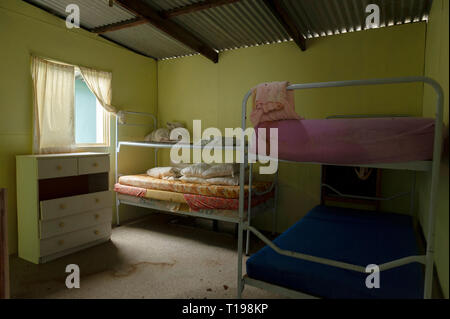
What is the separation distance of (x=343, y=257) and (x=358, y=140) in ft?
2.45

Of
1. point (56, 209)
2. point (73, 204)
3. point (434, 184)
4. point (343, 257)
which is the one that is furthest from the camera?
point (73, 204)

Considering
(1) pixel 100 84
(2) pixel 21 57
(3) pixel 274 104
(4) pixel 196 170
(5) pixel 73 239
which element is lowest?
(5) pixel 73 239

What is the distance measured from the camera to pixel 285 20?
2.90 metres

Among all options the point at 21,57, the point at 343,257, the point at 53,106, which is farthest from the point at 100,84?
the point at 343,257

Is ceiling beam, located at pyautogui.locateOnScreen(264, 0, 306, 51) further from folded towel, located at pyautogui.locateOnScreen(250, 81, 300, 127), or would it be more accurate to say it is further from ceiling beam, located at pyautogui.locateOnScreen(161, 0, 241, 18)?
folded towel, located at pyautogui.locateOnScreen(250, 81, 300, 127)

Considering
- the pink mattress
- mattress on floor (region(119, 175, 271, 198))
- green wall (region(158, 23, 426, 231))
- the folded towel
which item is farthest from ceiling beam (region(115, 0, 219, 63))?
the pink mattress

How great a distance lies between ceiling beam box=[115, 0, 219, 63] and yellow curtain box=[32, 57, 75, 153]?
3.67 feet

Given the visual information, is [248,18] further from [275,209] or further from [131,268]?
[131,268]

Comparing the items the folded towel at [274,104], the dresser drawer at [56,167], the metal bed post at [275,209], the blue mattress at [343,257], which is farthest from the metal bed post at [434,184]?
the dresser drawer at [56,167]

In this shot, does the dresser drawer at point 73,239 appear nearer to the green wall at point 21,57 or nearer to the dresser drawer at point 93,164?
the green wall at point 21,57

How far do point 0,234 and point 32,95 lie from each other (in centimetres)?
215

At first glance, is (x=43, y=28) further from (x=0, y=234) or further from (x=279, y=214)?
(x=279, y=214)

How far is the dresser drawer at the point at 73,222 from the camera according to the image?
2.81m
